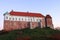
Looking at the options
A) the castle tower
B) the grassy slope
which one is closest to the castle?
the castle tower

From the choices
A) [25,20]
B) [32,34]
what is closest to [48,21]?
[25,20]

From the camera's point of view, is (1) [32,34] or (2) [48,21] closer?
(1) [32,34]

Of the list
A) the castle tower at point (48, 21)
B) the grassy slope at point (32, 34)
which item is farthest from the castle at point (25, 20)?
the grassy slope at point (32, 34)

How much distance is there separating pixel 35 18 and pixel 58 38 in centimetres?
6920

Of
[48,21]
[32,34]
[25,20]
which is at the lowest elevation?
[32,34]

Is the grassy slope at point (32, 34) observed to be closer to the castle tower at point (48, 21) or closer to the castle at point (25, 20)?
the castle at point (25, 20)

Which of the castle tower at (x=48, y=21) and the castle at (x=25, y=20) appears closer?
the castle at (x=25, y=20)

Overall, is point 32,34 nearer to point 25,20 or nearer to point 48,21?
point 25,20

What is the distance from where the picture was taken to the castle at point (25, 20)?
7962 cm

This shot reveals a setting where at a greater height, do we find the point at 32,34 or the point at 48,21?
the point at 48,21

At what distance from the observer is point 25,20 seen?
83812 mm

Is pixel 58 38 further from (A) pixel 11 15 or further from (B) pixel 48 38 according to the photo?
(A) pixel 11 15

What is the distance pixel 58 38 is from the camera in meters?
16.5

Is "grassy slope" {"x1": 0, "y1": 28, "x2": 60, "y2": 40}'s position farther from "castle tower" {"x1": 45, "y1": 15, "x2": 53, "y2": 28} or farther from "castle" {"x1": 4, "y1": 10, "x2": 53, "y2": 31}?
"castle tower" {"x1": 45, "y1": 15, "x2": 53, "y2": 28}
